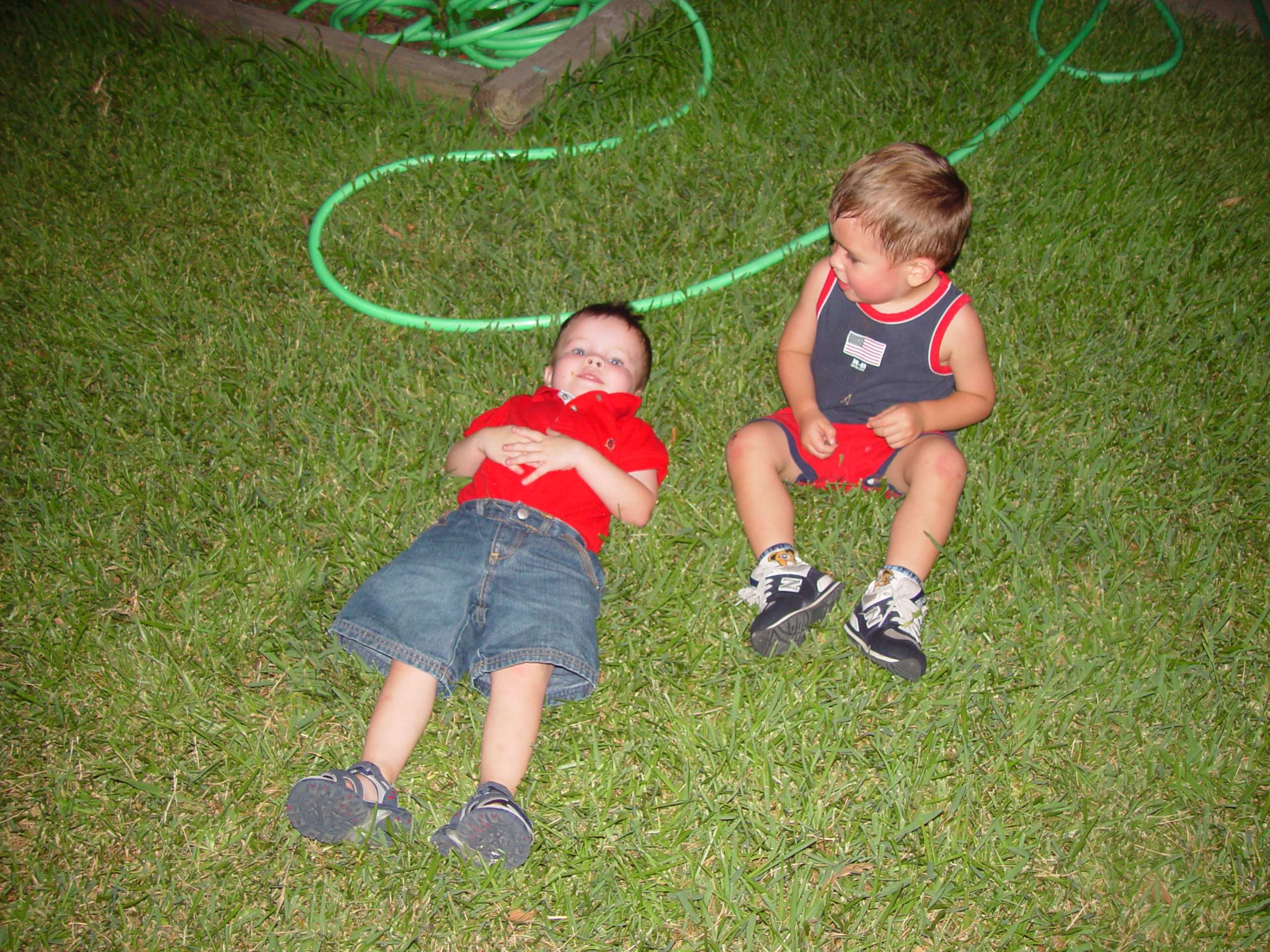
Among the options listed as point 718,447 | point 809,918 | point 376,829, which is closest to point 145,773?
point 376,829

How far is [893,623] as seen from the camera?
2.31 meters

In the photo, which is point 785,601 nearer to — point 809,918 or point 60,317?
point 809,918

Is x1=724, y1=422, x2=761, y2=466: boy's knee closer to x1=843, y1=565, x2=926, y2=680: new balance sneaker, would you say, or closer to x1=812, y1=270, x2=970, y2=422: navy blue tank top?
x1=812, y1=270, x2=970, y2=422: navy blue tank top

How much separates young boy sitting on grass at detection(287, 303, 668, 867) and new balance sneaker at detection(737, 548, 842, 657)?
0.43 m

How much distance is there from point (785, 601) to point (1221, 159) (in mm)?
3561

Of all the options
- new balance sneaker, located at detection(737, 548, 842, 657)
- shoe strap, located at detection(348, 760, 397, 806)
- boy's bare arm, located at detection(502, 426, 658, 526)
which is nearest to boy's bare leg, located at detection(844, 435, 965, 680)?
new balance sneaker, located at detection(737, 548, 842, 657)

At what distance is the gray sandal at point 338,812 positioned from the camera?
6.37 ft

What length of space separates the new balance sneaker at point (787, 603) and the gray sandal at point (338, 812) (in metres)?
1.03

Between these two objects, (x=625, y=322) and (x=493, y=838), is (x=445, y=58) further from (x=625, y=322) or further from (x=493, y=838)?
(x=493, y=838)

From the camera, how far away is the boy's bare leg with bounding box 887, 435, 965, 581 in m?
2.46

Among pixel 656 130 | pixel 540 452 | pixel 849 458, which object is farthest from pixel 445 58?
pixel 849 458

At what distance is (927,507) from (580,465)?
1016mm

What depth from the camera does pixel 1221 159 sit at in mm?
4156

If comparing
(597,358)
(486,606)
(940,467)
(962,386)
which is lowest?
(486,606)
